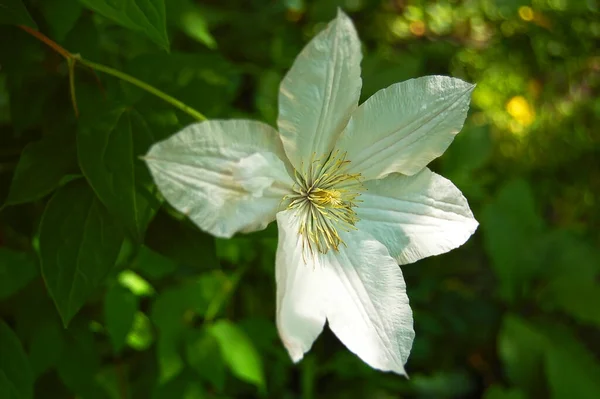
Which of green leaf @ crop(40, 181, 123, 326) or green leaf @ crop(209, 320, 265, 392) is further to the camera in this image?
green leaf @ crop(209, 320, 265, 392)

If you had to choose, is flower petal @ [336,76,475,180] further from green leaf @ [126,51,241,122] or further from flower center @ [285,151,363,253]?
green leaf @ [126,51,241,122]

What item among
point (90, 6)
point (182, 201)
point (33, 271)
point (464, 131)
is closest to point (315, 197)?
point (182, 201)

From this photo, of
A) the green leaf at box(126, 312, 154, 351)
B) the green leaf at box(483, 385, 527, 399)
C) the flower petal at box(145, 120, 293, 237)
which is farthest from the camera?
the green leaf at box(483, 385, 527, 399)

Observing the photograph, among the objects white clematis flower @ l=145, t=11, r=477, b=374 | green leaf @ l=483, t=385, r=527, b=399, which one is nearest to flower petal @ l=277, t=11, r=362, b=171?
white clematis flower @ l=145, t=11, r=477, b=374

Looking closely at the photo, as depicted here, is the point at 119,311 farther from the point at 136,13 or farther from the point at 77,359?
the point at 136,13

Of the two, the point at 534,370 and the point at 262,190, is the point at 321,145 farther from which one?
the point at 534,370

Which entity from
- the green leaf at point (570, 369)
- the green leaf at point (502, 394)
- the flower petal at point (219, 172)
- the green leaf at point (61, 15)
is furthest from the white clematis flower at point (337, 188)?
the green leaf at point (570, 369)
